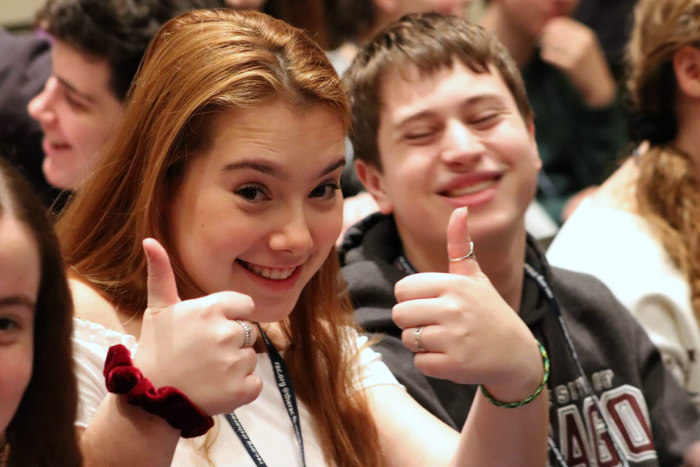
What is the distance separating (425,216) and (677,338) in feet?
2.36

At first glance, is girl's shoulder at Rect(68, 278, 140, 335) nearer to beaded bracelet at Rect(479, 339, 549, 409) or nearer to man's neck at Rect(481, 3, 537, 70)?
beaded bracelet at Rect(479, 339, 549, 409)

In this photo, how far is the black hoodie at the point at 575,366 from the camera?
2098 mm

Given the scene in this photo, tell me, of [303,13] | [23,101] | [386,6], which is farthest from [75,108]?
[386,6]

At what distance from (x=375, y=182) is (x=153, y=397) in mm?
1134

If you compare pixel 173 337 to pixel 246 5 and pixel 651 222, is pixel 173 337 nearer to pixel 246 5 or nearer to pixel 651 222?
pixel 651 222

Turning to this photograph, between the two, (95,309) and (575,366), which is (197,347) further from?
(575,366)

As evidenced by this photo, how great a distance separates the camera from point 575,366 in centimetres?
222

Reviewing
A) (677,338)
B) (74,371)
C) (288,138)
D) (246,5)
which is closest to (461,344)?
(288,138)

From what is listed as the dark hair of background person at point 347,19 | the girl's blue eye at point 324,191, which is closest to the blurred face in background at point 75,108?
the girl's blue eye at point 324,191

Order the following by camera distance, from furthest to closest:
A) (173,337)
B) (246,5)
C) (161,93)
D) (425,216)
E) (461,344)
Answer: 1. (246,5)
2. (425,216)
3. (161,93)
4. (461,344)
5. (173,337)

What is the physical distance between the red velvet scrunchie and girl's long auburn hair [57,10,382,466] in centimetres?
32

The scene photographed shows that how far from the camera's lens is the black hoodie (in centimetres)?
210

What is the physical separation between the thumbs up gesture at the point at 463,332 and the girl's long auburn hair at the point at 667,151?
1.08 meters

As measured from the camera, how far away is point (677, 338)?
246 cm
